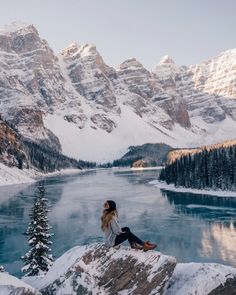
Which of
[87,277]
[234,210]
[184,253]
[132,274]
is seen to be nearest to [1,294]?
[87,277]

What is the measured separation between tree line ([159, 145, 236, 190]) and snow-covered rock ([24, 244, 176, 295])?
9654cm

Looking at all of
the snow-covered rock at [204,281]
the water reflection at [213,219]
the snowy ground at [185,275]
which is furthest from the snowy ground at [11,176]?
the snow-covered rock at [204,281]

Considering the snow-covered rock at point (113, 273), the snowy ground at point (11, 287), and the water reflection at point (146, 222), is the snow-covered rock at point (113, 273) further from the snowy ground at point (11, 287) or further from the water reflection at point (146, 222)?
the water reflection at point (146, 222)

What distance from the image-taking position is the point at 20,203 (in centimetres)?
9325

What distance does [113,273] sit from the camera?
1759cm

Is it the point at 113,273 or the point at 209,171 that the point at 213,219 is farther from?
the point at 113,273

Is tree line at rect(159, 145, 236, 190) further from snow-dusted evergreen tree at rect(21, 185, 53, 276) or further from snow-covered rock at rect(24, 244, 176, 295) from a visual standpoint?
snow-covered rock at rect(24, 244, 176, 295)

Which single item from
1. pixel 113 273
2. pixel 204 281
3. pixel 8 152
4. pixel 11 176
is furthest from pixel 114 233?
pixel 8 152

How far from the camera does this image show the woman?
18.0 meters

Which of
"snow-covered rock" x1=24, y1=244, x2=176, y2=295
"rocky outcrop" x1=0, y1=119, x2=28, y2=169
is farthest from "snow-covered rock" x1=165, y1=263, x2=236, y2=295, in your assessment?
"rocky outcrop" x1=0, y1=119, x2=28, y2=169

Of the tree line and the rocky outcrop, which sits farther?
the rocky outcrop

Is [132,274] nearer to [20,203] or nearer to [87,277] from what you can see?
[87,277]

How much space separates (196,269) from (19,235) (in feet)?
142

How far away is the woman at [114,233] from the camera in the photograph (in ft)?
59.2
